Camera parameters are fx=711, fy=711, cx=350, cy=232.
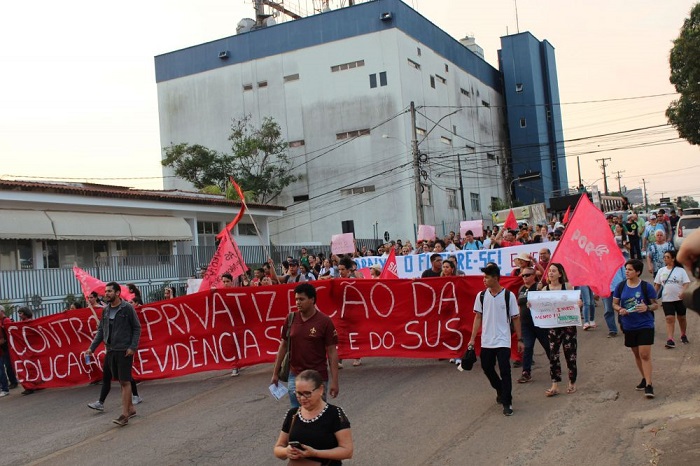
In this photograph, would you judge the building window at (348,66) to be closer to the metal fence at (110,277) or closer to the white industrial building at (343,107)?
the white industrial building at (343,107)

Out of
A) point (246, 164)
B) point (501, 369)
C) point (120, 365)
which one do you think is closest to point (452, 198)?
point (246, 164)

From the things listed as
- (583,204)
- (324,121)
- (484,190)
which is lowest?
(583,204)

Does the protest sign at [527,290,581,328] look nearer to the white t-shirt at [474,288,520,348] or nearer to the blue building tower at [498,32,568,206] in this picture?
the white t-shirt at [474,288,520,348]

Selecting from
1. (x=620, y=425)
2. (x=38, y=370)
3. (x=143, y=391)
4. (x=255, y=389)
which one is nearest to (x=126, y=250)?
(x=38, y=370)

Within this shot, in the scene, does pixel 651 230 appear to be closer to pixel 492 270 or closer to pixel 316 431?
pixel 492 270

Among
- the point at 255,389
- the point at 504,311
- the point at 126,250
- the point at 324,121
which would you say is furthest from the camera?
the point at 324,121

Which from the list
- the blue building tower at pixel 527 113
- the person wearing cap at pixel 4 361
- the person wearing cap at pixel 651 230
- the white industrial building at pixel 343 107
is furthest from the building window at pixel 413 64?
the person wearing cap at pixel 4 361

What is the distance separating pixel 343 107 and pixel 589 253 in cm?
4147

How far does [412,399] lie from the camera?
9.02 metres

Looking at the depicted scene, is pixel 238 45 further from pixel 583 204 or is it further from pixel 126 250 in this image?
pixel 583 204

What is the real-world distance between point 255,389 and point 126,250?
20066mm

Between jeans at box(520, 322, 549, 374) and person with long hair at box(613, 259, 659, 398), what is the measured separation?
1223 mm

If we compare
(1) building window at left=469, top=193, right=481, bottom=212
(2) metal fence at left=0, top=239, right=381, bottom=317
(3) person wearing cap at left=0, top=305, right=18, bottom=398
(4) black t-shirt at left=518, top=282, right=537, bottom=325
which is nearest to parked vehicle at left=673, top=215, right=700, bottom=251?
(2) metal fence at left=0, top=239, right=381, bottom=317

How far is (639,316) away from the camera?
26.9ft
